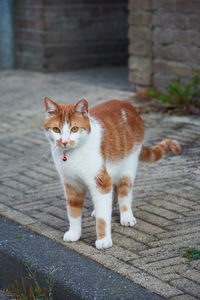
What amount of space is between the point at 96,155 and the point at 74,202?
391 millimetres

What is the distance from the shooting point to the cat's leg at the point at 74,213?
398 cm

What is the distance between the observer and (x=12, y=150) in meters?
6.36

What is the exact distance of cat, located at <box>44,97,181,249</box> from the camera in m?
3.71

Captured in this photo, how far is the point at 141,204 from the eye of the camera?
464 centimetres

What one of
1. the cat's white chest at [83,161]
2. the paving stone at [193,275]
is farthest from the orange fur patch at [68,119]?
the paving stone at [193,275]

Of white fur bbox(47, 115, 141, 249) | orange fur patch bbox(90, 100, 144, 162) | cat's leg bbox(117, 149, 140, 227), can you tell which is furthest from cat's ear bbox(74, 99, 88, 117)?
cat's leg bbox(117, 149, 140, 227)

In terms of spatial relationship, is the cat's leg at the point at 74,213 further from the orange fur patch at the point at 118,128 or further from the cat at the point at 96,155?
the orange fur patch at the point at 118,128

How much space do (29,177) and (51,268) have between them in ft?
6.36

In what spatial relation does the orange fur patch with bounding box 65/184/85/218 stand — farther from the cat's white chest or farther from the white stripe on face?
the white stripe on face

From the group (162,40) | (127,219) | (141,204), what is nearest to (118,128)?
(127,219)

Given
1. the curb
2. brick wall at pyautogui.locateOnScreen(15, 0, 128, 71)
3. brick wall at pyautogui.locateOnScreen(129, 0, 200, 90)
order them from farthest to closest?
brick wall at pyautogui.locateOnScreen(15, 0, 128, 71) → brick wall at pyautogui.locateOnScreen(129, 0, 200, 90) → the curb

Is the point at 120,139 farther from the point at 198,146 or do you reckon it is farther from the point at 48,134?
the point at 198,146

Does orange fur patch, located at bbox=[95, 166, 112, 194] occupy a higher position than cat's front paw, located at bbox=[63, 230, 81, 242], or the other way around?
orange fur patch, located at bbox=[95, 166, 112, 194]

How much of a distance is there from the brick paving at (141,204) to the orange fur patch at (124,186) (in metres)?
0.22
